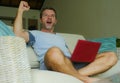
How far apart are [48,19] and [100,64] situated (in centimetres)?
76

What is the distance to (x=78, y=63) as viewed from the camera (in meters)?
2.06

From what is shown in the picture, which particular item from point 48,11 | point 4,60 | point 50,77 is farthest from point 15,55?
point 48,11

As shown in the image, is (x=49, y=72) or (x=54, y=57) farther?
(x=54, y=57)

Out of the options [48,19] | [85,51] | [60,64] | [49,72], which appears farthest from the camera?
[48,19]

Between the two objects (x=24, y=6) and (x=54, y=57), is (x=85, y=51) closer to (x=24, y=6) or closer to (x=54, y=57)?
(x=54, y=57)

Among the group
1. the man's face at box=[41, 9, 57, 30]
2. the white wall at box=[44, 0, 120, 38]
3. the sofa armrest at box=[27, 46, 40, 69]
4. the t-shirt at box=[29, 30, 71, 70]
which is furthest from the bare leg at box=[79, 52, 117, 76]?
the white wall at box=[44, 0, 120, 38]

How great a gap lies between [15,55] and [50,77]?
218mm

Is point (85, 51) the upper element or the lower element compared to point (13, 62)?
lower

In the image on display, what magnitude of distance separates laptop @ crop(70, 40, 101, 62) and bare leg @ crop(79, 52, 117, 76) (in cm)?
6

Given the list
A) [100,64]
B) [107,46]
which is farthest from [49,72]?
[107,46]

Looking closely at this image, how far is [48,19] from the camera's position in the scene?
8.18 ft

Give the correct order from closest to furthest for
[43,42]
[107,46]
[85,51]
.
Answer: [85,51]
[43,42]
[107,46]

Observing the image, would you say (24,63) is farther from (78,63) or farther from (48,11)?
(48,11)

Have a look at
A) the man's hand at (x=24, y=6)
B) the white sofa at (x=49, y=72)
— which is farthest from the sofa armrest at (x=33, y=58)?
the man's hand at (x=24, y=6)
